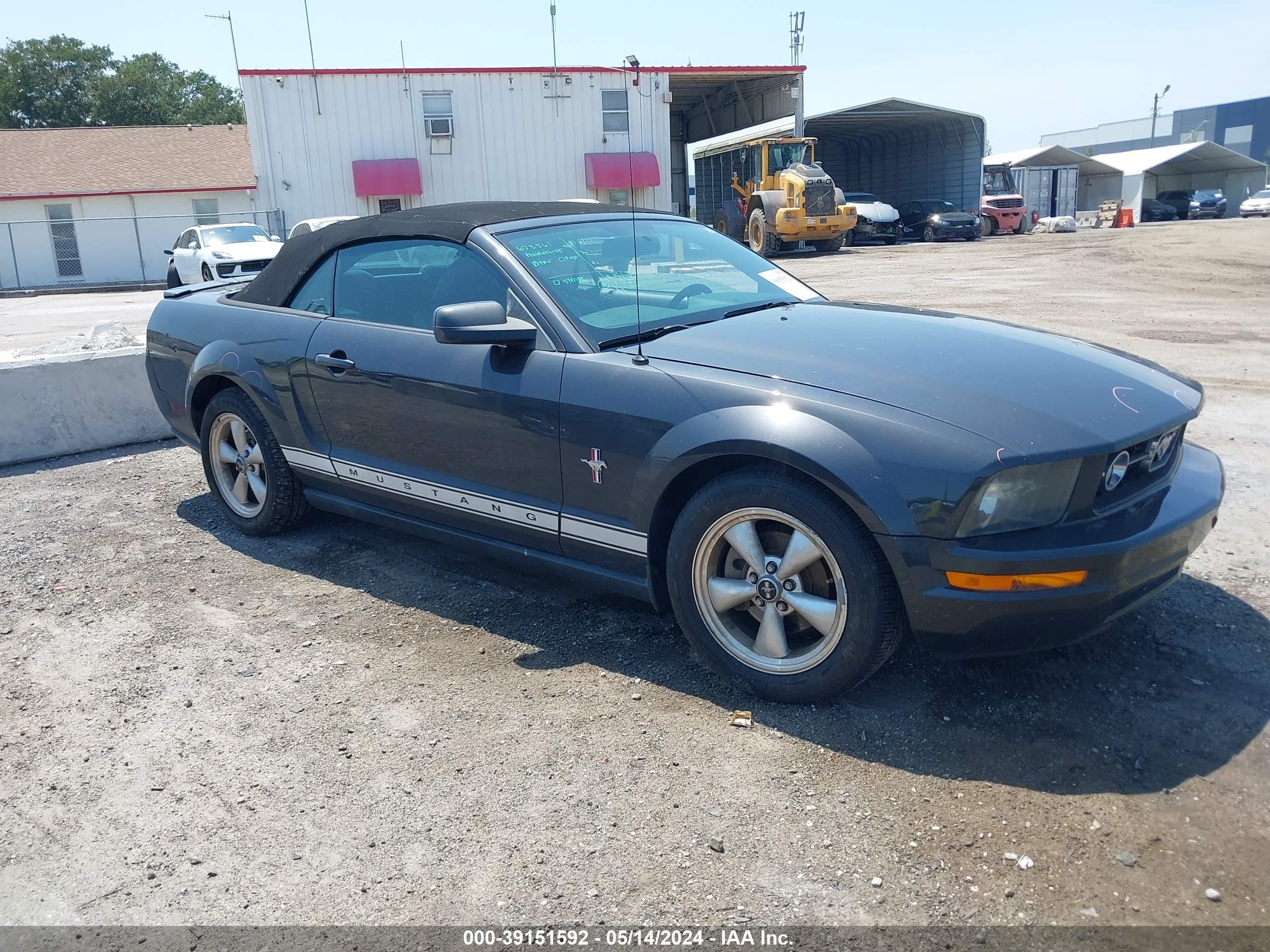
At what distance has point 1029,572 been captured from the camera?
2783 mm

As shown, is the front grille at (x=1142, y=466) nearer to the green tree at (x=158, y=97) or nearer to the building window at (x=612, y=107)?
the building window at (x=612, y=107)

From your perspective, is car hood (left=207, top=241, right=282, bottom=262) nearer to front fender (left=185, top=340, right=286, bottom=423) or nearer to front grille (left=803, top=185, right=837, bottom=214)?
front grille (left=803, top=185, right=837, bottom=214)

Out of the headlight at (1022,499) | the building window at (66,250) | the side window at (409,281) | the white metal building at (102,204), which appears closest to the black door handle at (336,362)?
the side window at (409,281)

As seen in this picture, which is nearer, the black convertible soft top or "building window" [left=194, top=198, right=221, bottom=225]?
the black convertible soft top

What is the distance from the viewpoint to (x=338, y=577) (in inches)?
181

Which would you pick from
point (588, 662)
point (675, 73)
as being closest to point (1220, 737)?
point (588, 662)

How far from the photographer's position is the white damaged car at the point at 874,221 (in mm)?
33219

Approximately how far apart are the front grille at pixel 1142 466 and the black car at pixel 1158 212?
172ft

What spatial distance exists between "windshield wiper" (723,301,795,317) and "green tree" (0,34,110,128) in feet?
203

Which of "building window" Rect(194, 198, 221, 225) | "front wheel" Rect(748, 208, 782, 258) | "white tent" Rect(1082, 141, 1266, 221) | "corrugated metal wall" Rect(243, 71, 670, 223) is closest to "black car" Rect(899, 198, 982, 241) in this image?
"front wheel" Rect(748, 208, 782, 258)

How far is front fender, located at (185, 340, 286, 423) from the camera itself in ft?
15.5

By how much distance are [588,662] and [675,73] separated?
30126 mm

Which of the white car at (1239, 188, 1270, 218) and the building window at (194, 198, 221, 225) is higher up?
the building window at (194, 198, 221, 225)

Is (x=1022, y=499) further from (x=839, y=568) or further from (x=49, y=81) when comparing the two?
(x=49, y=81)
